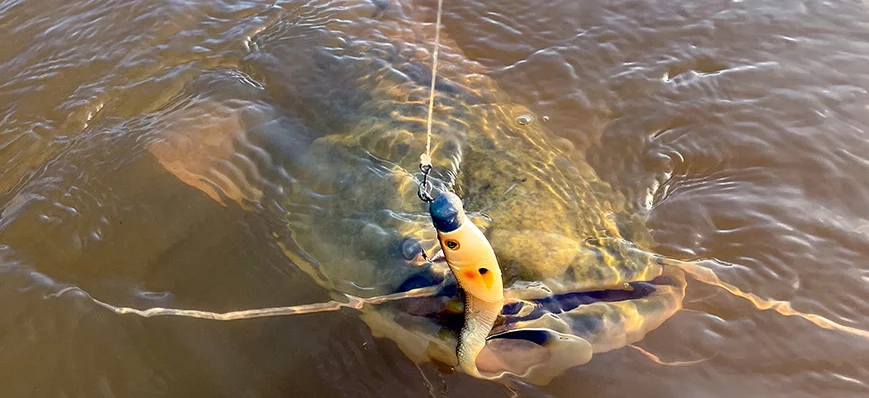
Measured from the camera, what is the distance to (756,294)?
2816 mm

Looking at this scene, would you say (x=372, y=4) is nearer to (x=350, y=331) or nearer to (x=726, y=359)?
(x=350, y=331)

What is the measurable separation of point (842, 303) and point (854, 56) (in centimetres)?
194

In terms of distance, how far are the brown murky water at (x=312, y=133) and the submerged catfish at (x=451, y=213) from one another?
4.1 inches

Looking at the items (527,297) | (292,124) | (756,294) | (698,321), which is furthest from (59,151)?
(756,294)

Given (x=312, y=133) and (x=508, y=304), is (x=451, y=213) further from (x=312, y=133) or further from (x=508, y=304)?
(x=312, y=133)

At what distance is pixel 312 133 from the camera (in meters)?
3.78

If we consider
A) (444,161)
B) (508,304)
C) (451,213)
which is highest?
(451,213)

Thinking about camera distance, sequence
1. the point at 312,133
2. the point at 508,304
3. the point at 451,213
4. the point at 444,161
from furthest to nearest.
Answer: the point at 312,133, the point at 444,161, the point at 508,304, the point at 451,213

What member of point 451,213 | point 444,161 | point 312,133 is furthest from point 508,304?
point 312,133

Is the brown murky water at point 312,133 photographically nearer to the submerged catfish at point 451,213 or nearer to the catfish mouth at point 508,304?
the submerged catfish at point 451,213

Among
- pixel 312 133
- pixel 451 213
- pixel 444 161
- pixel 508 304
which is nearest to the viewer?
pixel 451 213

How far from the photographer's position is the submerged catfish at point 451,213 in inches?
97.1

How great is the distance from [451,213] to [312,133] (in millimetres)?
2184

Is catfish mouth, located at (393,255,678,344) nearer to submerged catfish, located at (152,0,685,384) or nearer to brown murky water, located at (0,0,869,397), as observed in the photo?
submerged catfish, located at (152,0,685,384)
